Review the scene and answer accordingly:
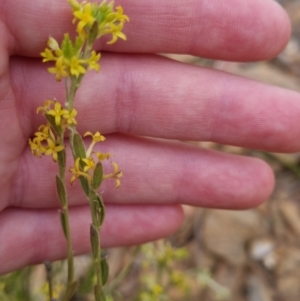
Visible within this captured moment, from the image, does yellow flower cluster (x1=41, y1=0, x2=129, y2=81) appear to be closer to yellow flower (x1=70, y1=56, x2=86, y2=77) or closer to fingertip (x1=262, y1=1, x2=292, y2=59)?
yellow flower (x1=70, y1=56, x2=86, y2=77)

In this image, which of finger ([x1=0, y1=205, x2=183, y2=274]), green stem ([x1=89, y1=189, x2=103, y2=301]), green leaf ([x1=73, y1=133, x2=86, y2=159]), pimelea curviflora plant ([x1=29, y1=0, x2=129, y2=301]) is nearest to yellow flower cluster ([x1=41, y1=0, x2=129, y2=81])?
pimelea curviflora plant ([x1=29, y1=0, x2=129, y2=301])

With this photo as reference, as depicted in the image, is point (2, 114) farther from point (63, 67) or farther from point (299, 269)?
Result: point (299, 269)

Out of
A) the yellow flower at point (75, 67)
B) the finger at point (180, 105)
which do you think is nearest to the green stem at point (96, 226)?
the yellow flower at point (75, 67)

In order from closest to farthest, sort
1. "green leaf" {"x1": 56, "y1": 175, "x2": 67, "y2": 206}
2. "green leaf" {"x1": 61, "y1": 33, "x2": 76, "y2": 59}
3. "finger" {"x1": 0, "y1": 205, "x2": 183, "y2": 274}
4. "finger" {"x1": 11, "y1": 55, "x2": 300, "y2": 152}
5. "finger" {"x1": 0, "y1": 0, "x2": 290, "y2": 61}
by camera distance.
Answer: "green leaf" {"x1": 61, "y1": 33, "x2": 76, "y2": 59} < "green leaf" {"x1": 56, "y1": 175, "x2": 67, "y2": 206} < "finger" {"x1": 0, "y1": 0, "x2": 290, "y2": 61} < "finger" {"x1": 11, "y1": 55, "x2": 300, "y2": 152} < "finger" {"x1": 0, "y1": 205, "x2": 183, "y2": 274}

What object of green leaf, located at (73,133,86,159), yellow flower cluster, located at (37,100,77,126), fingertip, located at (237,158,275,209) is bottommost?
fingertip, located at (237,158,275,209)

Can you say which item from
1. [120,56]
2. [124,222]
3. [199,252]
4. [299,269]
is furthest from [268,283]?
[120,56]

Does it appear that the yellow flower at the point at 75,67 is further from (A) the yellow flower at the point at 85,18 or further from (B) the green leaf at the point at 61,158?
(B) the green leaf at the point at 61,158

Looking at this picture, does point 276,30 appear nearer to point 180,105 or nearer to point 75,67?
point 180,105
